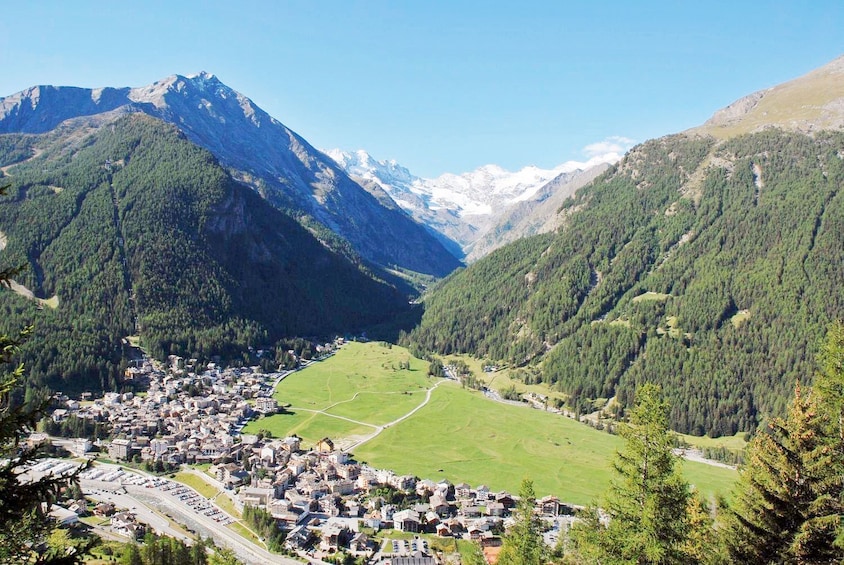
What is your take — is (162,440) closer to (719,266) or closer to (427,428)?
(427,428)

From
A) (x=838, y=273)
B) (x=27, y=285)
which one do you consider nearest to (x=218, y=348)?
(x=27, y=285)

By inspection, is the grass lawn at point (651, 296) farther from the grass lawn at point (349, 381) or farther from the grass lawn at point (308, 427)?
the grass lawn at point (308, 427)

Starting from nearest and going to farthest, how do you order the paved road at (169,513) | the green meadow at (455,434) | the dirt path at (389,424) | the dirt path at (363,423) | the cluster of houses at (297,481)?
the paved road at (169,513) → the cluster of houses at (297,481) → the green meadow at (455,434) → the dirt path at (389,424) → the dirt path at (363,423)

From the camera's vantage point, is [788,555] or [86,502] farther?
[86,502]

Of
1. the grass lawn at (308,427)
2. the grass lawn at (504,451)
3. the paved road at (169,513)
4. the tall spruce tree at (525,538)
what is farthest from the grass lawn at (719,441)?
the tall spruce tree at (525,538)

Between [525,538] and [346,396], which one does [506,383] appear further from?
[525,538]

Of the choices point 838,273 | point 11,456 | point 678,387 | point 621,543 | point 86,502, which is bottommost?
point 86,502
